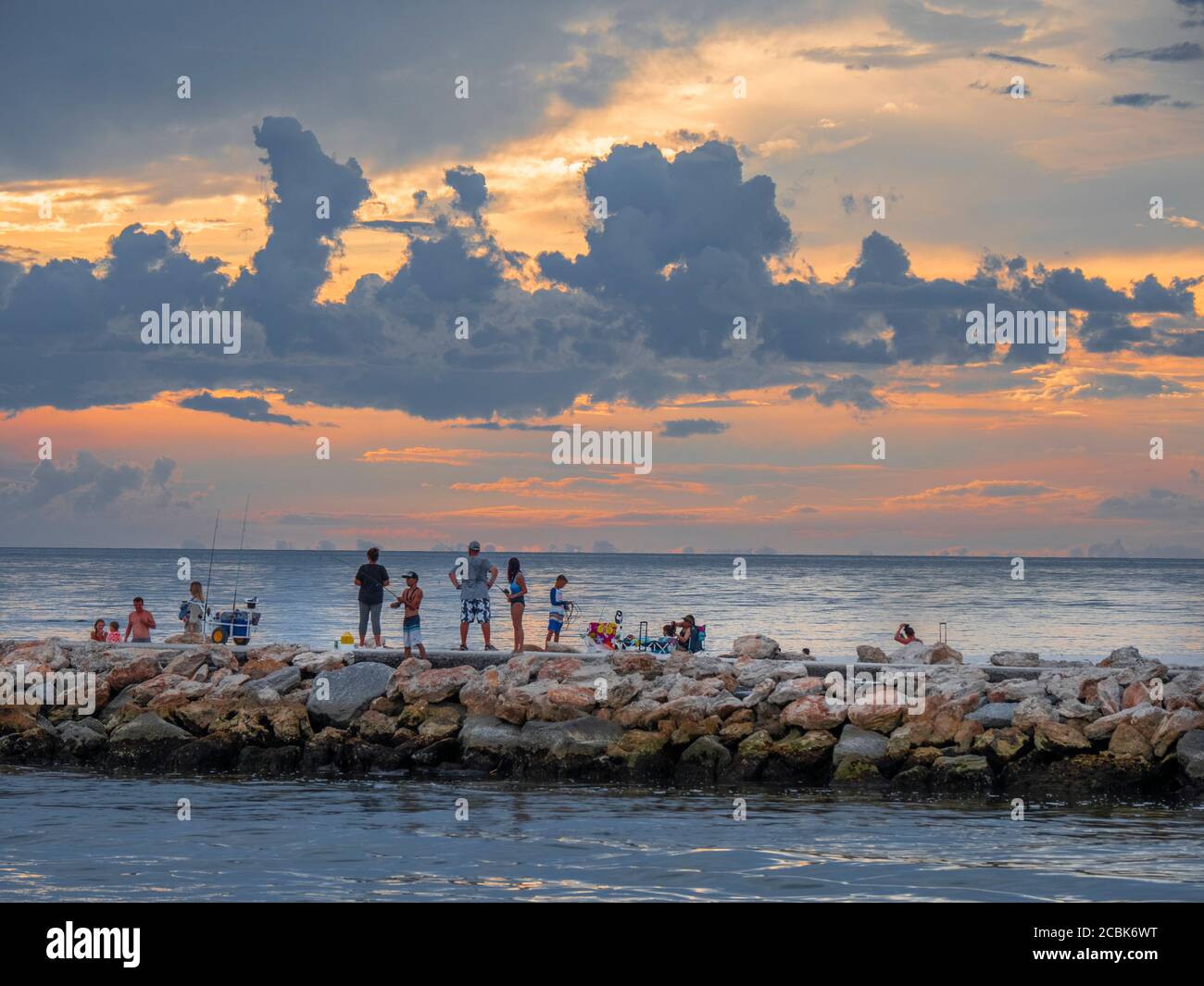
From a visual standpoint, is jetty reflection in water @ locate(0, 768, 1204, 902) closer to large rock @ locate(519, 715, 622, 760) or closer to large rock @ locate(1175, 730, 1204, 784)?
large rock @ locate(519, 715, 622, 760)

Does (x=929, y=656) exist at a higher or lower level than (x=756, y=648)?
lower

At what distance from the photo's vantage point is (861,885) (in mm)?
14562

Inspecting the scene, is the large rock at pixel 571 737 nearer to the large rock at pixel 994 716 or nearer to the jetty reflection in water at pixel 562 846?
the jetty reflection in water at pixel 562 846

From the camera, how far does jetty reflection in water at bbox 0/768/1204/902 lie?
14414 millimetres

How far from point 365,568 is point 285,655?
2312 millimetres

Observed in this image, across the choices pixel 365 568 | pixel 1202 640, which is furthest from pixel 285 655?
pixel 1202 640

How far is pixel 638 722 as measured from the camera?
22453mm

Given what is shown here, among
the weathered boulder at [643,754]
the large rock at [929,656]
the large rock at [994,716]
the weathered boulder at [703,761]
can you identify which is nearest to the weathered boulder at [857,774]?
the weathered boulder at [703,761]

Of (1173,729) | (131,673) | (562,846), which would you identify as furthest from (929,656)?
(131,673)

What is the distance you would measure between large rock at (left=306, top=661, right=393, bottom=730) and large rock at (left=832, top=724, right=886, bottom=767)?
327 inches

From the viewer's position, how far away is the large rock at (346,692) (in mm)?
23906

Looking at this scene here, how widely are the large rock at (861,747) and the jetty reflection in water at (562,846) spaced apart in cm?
112

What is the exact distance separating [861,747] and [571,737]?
474 cm

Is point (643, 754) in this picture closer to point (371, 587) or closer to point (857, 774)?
point (857, 774)
